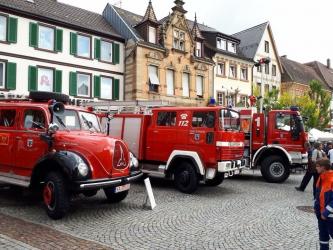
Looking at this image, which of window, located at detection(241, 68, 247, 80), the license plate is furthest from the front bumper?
window, located at detection(241, 68, 247, 80)

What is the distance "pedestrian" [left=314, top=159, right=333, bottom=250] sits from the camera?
205 inches

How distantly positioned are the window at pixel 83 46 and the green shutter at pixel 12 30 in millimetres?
4617

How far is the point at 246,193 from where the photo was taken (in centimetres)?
1218

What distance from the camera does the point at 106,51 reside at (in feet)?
93.5

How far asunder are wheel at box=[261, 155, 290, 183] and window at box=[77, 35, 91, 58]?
1637 cm

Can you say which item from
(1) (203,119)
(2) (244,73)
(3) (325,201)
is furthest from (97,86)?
(3) (325,201)

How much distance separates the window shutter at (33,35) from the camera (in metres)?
23.9

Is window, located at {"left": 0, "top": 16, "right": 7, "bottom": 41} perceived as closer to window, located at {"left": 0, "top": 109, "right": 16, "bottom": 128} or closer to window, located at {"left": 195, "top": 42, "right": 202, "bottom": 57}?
window, located at {"left": 0, "top": 109, "right": 16, "bottom": 128}

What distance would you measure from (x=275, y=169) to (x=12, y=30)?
17007 millimetres

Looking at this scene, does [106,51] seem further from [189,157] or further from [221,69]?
[189,157]

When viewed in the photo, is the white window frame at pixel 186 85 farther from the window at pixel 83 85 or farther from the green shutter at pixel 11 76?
the green shutter at pixel 11 76

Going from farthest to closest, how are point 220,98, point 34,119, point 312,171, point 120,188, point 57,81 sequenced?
point 220,98 < point 57,81 < point 312,171 < point 34,119 < point 120,188

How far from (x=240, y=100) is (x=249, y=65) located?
4.03 m

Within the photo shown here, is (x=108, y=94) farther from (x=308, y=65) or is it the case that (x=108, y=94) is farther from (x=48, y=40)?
(x=308, y=65)
